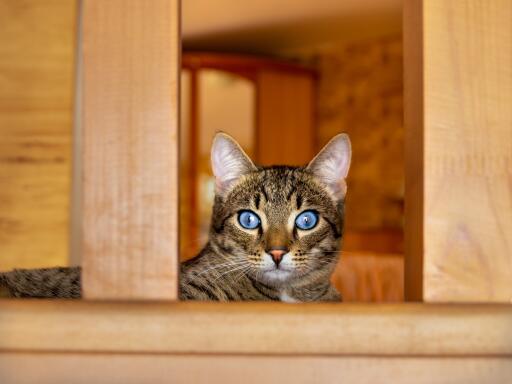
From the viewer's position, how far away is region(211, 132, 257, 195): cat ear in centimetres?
171

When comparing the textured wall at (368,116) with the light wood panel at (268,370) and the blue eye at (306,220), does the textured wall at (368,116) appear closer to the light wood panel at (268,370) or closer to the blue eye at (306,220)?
the blue eye at (306,220)

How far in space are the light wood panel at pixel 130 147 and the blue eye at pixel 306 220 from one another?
89 cm

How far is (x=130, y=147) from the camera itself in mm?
750

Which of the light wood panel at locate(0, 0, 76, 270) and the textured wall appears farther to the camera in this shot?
the textured wall

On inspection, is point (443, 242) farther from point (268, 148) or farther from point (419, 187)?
point (268, 148)

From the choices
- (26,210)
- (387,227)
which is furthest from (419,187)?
(387,227)

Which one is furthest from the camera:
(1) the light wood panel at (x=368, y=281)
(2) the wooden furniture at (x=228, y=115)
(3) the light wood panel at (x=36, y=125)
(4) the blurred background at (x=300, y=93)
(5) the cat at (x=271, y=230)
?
Answer: (2) the wooden furniture at (x=228, y=115)

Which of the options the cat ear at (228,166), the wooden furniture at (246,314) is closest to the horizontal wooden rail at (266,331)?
the wooden furniture at (246,314)

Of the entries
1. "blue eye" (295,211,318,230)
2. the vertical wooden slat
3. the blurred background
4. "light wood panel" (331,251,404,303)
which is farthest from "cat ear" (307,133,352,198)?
the blurred background

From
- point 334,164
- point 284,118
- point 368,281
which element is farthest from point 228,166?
point 284,118

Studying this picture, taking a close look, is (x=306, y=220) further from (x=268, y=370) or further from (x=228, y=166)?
(x=268, y=370)

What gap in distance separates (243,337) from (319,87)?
7895 mm

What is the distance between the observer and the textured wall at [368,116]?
24.5 feet

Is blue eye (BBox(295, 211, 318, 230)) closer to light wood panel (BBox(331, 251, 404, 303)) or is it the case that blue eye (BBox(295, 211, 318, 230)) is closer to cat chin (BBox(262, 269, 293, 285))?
cat chin (BBox(262, 269, 293, 285))
